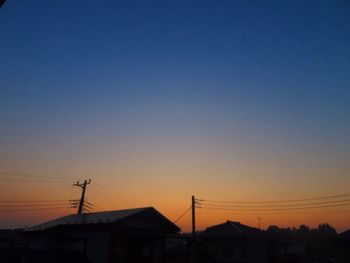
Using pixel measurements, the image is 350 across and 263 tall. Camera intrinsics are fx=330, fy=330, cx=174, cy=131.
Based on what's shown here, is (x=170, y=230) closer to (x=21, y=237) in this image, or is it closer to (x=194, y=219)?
(x=194, y=219)

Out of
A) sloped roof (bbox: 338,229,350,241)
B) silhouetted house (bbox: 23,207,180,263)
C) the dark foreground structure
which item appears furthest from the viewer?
sloped roof (bbox: 338,229,350,241)

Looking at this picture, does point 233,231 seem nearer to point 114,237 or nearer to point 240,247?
point 240,247

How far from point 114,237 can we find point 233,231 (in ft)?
73.2

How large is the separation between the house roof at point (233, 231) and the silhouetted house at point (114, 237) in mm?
14192

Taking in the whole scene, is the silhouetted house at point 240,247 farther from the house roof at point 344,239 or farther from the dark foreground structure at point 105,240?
the dark foreground structure at point 105,240

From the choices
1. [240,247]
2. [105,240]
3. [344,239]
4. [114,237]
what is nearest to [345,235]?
[344,239]

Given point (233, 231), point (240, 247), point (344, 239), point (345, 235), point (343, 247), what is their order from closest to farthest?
1. point (240, 247)
2. point (344, 239)
3. point (343, 247)
4. point (233, 231)
5. point (345, 235)

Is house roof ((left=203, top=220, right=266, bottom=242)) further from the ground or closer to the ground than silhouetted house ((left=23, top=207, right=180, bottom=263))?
further from the ground

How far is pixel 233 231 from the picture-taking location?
41344 millimetres

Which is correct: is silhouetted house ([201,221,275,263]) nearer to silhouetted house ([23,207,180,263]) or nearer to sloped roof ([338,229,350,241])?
sloped roof ([338,229,350,241])

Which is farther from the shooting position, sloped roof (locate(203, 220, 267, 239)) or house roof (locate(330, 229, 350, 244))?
house roof (locate(330, 229, 350, 244))

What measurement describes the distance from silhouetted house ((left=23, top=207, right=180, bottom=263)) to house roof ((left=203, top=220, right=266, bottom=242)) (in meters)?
14.2

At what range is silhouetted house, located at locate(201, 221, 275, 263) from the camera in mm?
38191

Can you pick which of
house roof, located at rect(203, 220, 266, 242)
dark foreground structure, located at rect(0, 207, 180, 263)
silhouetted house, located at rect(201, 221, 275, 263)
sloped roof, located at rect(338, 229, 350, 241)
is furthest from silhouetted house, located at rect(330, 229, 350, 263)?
dark foreground structure, located at rect(0, 207, 180, 263)
